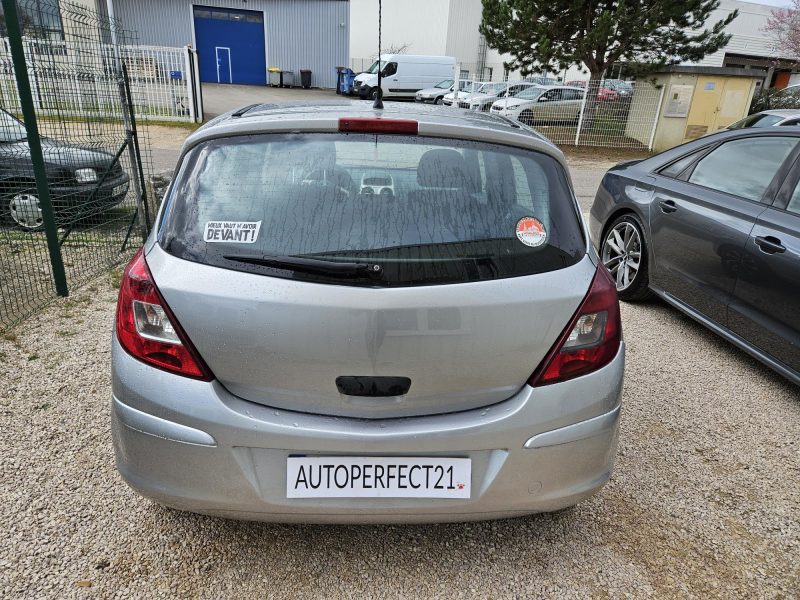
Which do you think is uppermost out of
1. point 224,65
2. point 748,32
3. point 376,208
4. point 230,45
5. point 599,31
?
point 748,32

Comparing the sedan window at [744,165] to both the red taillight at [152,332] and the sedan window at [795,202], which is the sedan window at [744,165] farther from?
the red taillight at [152,332]

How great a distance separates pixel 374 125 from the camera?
1.93 meters

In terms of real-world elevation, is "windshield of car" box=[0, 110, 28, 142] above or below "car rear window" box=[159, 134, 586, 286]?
below

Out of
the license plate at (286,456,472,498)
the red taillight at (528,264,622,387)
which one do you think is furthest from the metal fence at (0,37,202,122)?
the red taillight at (528,264,622,387)

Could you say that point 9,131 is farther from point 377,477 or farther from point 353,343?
point 377,477

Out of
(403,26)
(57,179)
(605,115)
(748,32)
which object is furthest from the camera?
(403,26)

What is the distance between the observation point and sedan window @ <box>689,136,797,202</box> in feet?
11.8

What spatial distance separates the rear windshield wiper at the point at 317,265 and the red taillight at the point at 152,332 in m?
0.28

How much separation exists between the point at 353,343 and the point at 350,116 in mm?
→ 809

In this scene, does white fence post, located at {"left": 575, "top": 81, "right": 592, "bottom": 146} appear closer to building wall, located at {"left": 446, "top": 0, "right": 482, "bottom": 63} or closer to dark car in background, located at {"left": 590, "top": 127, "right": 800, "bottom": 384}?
dark car in background, located at {"left": 590, "top": 127, "right": 800, "bottom": 384}

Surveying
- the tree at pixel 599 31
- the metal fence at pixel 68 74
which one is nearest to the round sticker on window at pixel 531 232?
the metal fence at pixel 68 74

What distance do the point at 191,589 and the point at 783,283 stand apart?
10.6ft

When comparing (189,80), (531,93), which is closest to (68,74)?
(189,80)

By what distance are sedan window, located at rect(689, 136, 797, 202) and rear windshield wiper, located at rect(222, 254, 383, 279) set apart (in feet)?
9.93
